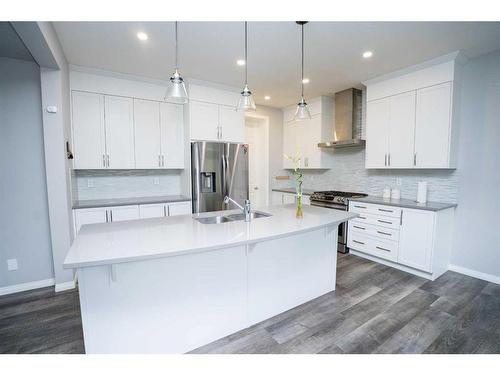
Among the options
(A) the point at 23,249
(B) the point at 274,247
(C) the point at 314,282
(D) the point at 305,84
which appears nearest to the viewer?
(B) the point at 274,247

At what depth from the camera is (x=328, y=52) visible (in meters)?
2.72

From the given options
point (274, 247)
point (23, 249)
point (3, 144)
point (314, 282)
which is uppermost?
point (3, 144)

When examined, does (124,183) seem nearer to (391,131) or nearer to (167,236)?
(167,236)

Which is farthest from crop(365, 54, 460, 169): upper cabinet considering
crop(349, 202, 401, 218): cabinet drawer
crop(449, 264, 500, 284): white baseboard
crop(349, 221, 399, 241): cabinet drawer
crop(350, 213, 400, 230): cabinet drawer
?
crop(449, 264, 500, 284): white baseboard

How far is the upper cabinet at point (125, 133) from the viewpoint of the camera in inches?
124

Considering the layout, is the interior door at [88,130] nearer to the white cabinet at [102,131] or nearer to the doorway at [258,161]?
the white cabinet at [102,131]

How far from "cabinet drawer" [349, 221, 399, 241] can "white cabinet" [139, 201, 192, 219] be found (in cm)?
248

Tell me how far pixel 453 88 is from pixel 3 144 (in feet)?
16.4

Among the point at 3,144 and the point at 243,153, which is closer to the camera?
the point at 3,144

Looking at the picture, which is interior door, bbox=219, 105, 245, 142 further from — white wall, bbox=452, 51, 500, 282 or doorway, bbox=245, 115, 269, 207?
white wall, bbox=452, 51, 500, 282

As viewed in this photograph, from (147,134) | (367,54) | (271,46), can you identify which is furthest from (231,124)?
(367,54)

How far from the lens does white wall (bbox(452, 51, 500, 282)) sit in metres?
2.76

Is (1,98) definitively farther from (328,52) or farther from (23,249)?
(328,52)
